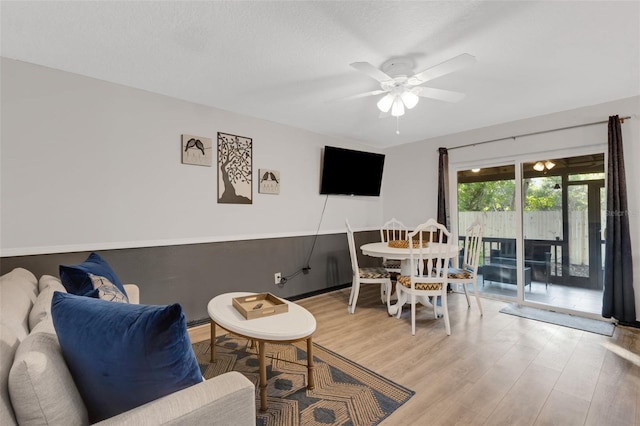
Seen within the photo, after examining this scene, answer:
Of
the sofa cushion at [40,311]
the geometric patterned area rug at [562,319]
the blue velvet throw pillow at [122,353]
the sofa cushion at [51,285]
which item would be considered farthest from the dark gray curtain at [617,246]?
the sofa cushion at [51,285]

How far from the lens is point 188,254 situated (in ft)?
9.90

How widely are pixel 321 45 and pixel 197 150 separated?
1.75 meters

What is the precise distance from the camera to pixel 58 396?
0.79 m

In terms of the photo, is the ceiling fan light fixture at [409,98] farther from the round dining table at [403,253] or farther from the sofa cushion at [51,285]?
the sofa cushion at [51,285]

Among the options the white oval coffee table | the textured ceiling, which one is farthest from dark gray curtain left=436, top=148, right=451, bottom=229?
the white oval coffee table

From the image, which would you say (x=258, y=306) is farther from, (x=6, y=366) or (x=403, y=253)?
(x=403, y=253)

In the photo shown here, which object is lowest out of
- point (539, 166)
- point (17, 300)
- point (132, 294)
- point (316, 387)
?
point (316, 387)

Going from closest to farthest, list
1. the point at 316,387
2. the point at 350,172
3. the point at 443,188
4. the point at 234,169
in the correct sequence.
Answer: the point at 316,387 → the point at 234,169 → the point at 443,188 → the point at 350,172

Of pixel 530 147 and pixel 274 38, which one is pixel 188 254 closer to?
pixel 274 38

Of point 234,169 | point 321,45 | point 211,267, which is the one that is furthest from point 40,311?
point 234,169

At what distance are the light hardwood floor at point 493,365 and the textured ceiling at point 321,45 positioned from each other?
7.64ft

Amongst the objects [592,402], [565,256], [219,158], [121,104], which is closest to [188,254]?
[219,158]

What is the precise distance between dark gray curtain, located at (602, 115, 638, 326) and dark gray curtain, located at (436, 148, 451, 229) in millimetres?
1699

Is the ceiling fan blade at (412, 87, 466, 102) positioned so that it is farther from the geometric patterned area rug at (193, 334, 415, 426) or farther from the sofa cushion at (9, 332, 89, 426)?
the sofa cushion at (9, 332, 89, 426)
